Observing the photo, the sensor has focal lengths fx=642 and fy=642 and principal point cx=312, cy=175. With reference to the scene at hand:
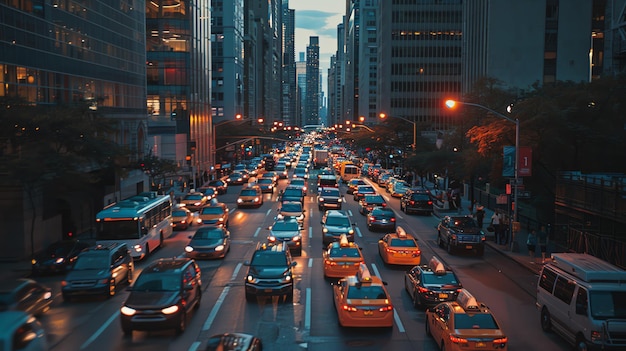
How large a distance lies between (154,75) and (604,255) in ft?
212

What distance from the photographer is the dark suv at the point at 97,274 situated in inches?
823

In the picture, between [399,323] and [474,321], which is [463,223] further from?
[474,321]

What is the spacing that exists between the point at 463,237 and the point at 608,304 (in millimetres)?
15619

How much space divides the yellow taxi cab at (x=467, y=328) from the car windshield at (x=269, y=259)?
6.86 m

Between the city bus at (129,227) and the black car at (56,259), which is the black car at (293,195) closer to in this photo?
the city bus at (129,227)

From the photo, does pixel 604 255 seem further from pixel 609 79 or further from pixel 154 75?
pixel 154 75

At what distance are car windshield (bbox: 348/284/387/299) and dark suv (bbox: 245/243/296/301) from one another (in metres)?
3.58

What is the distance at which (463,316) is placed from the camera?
48.5 ft

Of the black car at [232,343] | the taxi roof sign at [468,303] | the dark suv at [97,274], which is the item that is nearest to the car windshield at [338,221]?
the dark suv at [97,274]

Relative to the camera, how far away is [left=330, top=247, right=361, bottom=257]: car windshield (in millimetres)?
23953

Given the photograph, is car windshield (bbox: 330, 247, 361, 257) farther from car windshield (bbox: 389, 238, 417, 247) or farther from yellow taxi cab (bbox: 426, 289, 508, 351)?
yellow taxi cab (bbox: 426, 289, 508, 351)

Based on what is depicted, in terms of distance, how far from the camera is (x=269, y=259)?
21.6 metres

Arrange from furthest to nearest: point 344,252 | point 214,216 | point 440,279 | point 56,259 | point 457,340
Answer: point 214,216
point 56,259
point 344,252
point 440,279
point 457,340

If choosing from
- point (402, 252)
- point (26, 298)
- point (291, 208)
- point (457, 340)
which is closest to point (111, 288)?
point (26, 298)
